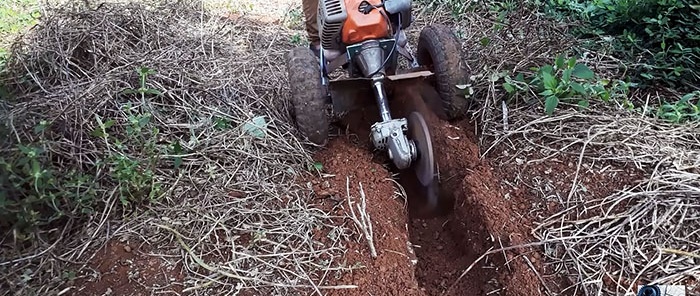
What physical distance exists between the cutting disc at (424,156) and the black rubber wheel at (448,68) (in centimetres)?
24

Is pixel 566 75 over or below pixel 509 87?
over

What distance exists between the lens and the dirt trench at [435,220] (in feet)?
8.52

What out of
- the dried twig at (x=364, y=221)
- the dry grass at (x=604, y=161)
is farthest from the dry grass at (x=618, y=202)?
the dried twig at (x=364, y=221)

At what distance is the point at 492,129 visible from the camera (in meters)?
3.31

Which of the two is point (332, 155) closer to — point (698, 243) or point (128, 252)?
point (128, 252)

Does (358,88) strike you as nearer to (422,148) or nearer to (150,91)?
(422,148)

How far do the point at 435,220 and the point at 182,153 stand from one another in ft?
4.39

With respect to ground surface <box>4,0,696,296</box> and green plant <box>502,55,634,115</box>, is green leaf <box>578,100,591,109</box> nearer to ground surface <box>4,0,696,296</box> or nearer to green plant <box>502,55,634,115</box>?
green plant <box>502,55,634,115</box>

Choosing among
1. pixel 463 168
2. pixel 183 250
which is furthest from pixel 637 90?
pixel 183 250

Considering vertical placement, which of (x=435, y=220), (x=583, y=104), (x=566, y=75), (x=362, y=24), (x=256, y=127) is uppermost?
(x=362, y=24)

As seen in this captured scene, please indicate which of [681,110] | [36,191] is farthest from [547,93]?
[36,191]

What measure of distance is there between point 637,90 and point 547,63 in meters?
0.53

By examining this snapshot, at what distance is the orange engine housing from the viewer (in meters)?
3.15

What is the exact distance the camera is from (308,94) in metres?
3.13
